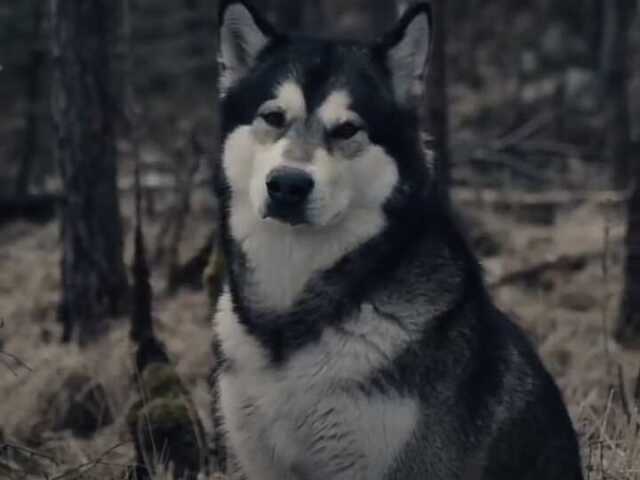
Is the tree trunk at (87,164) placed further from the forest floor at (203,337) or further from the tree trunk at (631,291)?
the tree trunk at (631,291)

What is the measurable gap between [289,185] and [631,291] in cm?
475

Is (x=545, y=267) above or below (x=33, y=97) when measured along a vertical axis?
below

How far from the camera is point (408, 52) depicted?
4449mm

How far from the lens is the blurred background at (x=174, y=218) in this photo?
691cm

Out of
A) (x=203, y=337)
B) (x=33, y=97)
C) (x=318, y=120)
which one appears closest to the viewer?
(x=318, y=120)

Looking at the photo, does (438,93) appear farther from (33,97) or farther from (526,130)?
(526,130)

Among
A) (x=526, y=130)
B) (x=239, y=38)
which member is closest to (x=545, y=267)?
(x=526, y=130)

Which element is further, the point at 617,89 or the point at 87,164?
the point at 617,89

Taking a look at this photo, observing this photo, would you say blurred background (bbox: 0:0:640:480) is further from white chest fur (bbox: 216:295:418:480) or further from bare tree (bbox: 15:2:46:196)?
white chest fur (bbox: 216:295:418:480)

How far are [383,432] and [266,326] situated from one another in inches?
23.4

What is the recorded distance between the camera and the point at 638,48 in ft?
71.5

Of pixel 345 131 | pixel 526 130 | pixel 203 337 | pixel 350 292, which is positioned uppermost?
pixel 345 131

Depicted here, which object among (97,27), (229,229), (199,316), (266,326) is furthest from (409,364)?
(199,316)

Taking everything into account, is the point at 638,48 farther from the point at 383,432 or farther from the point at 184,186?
the point at 383,432
